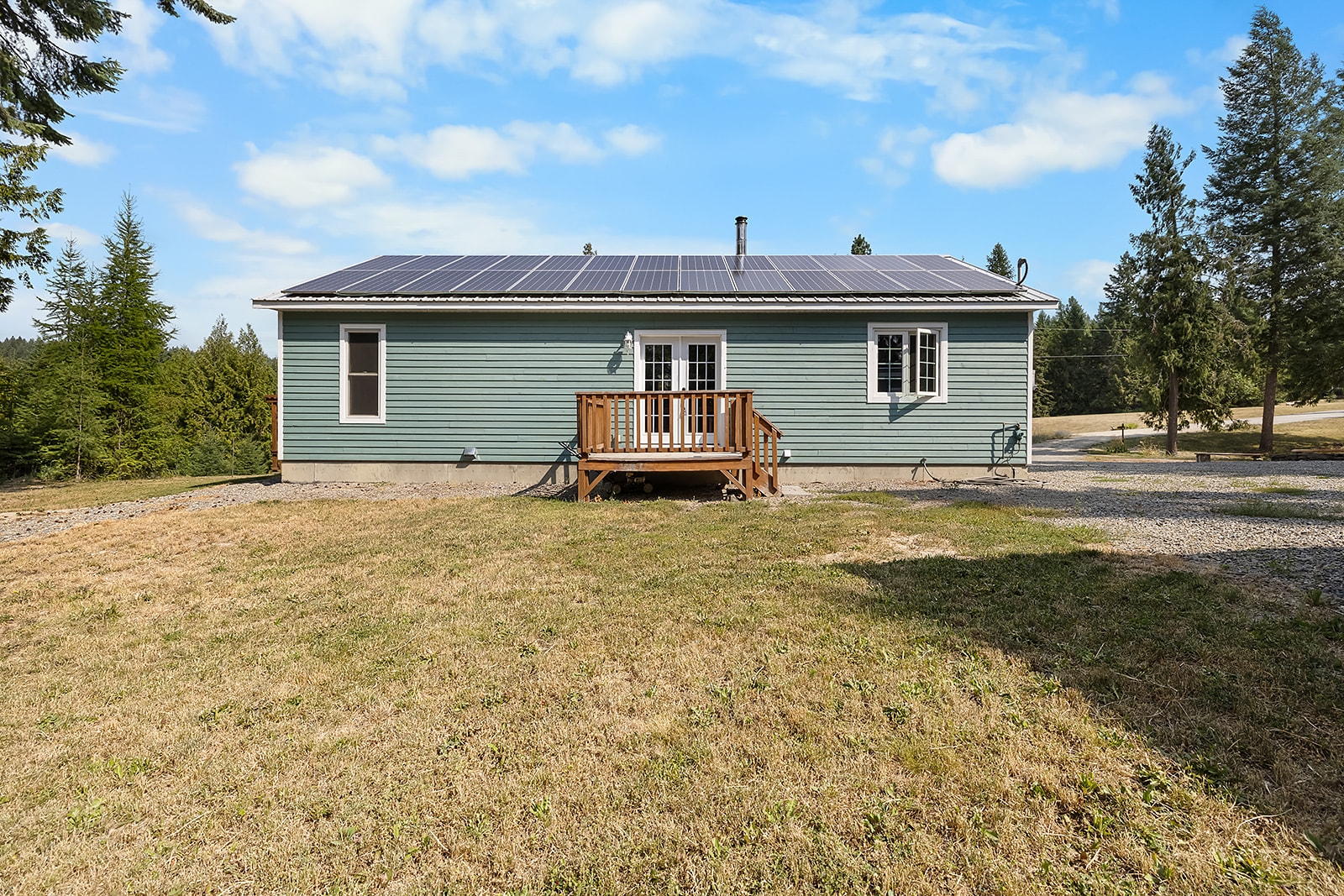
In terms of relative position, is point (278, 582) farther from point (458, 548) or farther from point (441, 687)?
point (441, 687)

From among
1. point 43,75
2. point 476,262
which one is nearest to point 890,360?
point 476,262

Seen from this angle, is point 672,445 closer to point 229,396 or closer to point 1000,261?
point 229,396

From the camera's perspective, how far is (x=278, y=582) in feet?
16.6

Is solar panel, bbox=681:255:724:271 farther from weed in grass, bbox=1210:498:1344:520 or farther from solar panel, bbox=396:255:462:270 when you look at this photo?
weed in grass, bbox=1210:498:1344:520

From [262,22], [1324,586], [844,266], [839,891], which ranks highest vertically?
[262,22]

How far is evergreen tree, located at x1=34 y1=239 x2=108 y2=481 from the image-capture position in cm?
1681

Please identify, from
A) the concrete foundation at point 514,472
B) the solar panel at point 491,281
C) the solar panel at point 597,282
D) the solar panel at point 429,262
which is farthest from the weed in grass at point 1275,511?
the solar panel at point 429,262

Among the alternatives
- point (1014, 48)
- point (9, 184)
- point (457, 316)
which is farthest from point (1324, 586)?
point (9, 184)

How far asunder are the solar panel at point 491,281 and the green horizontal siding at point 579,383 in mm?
516

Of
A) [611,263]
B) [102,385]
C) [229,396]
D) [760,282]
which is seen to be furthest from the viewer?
[229,396]

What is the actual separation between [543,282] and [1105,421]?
3461 cm

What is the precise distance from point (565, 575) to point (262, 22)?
37.7 ft

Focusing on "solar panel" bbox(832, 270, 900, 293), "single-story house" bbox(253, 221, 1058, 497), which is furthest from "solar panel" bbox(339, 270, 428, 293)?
"solar panel" bbox(832, 270, 900, 293)

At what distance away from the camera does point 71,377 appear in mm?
16891
